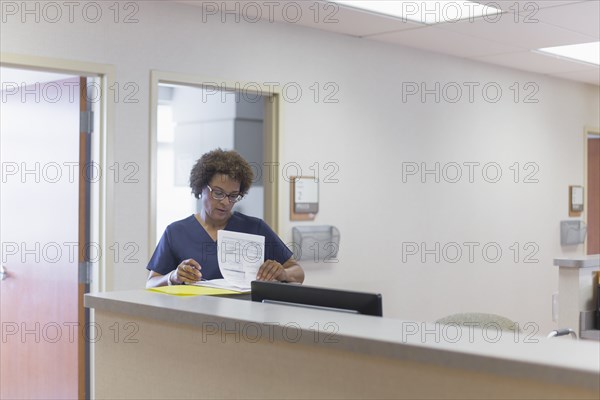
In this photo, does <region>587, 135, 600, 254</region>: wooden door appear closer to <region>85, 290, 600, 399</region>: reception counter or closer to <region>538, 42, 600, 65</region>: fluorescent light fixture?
<region>538, 42, 600, 65</region>: fluorescent light fixture

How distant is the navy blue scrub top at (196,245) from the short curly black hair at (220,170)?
115 mm

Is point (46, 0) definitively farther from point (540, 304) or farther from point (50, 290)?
point (540, 304)

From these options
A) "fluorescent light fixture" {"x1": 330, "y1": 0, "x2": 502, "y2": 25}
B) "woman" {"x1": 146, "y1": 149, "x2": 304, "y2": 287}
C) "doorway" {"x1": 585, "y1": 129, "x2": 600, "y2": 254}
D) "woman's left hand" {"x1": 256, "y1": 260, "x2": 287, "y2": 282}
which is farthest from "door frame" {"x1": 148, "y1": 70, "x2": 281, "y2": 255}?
"doorway" {"x1": 585, "y1": 129, "x2": 600, "y2": 254}

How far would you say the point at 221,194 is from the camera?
2727mm

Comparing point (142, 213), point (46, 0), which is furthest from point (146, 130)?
point (46, 0)

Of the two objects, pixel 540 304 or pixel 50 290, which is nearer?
pixel 50 290

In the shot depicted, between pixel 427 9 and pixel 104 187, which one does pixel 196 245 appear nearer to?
pixel 104 187

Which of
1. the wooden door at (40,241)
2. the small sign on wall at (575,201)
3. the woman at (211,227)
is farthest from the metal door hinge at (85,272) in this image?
the small sign on wall at (575,201)

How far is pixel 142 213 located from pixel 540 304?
3.43 metres

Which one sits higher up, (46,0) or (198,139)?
(46,0)

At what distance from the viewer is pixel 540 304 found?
5938mm

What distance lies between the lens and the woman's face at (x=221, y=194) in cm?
272

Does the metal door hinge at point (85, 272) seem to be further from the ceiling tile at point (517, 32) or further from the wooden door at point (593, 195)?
the wooden door at point (593, 195)

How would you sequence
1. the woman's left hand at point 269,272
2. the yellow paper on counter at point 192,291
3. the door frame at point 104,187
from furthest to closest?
the door frame at point 104,187 < the woman's left hand at point 269,272 < the yellow paper on counter at point 192,291
